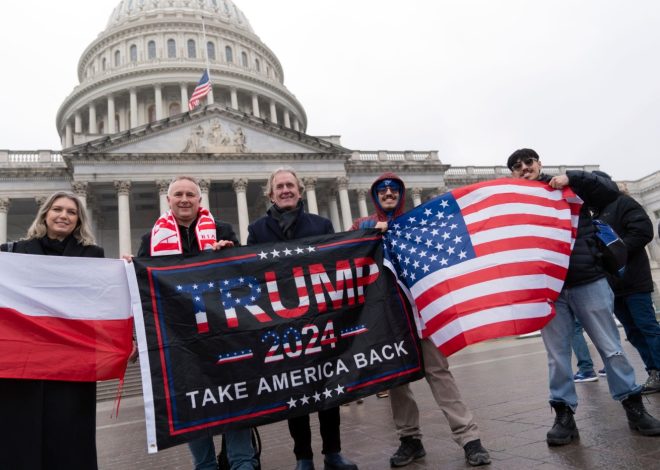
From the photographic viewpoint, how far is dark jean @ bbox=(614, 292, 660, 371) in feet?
20.0

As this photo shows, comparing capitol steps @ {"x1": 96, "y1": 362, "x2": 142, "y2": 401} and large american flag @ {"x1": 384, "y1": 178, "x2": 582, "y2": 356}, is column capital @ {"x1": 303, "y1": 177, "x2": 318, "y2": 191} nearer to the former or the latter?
capitol steps @ {"x1": 96, "y1": 362, "x2": 142, "y2": 401}

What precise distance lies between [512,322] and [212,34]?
6375cm

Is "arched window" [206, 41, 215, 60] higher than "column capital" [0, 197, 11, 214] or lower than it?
higher

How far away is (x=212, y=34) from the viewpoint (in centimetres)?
6016

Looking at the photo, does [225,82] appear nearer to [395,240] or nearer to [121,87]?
[121,87]

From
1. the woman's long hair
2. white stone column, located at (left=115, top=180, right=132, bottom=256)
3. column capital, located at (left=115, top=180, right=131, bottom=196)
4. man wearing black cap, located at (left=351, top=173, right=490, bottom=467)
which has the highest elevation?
column capital, located at (left=115, top=180, right=131, bottom=196)

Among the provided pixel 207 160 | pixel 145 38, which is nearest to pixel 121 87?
pixel 145 38

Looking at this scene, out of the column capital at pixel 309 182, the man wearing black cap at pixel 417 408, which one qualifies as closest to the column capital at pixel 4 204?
the column capital at pixel 309 182

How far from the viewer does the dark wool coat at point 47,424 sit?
11.6 feet

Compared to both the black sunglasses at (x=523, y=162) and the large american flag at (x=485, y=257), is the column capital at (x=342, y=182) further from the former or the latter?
the large american flag at (x=485, y=257)

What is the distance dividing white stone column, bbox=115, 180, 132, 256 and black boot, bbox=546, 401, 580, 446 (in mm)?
29872

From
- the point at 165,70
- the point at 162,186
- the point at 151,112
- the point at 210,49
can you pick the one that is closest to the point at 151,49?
the point at 210,49

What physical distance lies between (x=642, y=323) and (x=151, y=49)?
62.8 metres

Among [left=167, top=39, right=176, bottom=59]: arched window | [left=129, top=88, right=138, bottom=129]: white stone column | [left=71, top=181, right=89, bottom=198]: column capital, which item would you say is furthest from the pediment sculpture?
[left=167, top=39, right=176, bottom=59]: arched window
